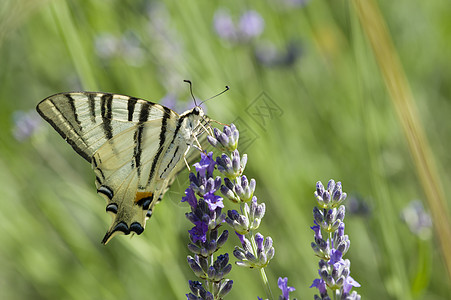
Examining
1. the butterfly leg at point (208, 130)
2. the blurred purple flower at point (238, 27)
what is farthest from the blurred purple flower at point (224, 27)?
the butterfly leg at point (208, 130)

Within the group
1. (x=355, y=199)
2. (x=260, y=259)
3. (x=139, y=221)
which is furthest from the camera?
(x=355, y=199)

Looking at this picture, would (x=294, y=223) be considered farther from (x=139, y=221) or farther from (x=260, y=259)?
(x=260, y=259)

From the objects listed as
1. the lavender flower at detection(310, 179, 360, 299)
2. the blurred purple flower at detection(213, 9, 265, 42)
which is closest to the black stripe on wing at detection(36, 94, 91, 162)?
the lavender flower at detection(310, 179, 360, 299)

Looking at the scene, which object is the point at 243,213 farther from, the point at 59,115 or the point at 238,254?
the point at 59,115

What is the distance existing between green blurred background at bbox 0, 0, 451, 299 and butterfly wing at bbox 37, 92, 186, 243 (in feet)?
1.12

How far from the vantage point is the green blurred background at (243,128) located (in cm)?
244

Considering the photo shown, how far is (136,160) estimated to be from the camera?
2.01 metres

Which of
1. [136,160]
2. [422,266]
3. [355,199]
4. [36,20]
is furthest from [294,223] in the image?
[36,20]

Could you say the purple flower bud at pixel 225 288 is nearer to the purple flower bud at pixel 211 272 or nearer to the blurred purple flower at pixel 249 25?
the purple flower bud at pixel 211 272

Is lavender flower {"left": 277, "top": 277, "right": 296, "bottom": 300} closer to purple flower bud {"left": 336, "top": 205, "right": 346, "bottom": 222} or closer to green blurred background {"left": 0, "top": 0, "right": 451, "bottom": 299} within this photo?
purple flower bud {"left": 336, "top": 205, "right": 346, "bottom": 222}

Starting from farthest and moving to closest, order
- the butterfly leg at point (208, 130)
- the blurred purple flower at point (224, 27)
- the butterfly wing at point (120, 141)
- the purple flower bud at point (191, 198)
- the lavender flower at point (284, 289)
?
the blurred purple flower at point (224, 27) → the butterfly wing at point (120, 141) → the butterfly leg at point (208, 130) → the purple flower bud at point (191, 198) → the lavender flower at point (284, 289)

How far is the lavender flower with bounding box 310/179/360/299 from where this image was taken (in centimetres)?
120

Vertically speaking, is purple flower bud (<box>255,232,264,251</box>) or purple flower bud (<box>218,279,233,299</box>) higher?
purple flower bud (<box>255,232,264,251</box>)

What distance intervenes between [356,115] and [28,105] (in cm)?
255
